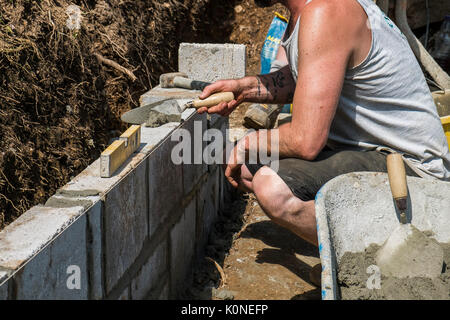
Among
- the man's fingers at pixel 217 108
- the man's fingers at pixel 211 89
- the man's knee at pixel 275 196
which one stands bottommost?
the man's knee at pixel 275 196

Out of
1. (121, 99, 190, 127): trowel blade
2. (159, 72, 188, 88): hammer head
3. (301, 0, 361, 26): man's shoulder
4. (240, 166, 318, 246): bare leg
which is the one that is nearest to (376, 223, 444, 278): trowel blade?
(240, 166, 318, 246): bare leg

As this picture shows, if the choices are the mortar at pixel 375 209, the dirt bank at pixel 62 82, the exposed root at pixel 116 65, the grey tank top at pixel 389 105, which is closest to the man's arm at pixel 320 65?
the grey tank top at pixel 389 105

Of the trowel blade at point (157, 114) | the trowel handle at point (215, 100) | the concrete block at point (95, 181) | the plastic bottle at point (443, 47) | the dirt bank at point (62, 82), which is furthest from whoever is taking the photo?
the plastic bottle at point (443, 47)

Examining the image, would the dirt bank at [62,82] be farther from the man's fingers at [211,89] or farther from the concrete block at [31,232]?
the concrete block at [31,232]

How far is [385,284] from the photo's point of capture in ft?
6.89

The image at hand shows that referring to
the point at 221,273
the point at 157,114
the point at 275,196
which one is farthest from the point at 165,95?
the point at 275,196

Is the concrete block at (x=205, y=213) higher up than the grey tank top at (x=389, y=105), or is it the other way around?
the grey tank top at (x=389, y=105)

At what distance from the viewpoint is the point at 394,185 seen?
226cm

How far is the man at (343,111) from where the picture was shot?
8.26ft

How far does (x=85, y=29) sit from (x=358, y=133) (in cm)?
305

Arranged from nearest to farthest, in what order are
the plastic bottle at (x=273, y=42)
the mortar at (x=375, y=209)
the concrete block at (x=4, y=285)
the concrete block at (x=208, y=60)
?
the concrete block at (x=4, y=285) → the mortar at (x=375, y=209) → the concrete block at (x=208, y=60) → the plastic bottle at (x=273, y=42)

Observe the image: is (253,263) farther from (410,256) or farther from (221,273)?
(410,256)

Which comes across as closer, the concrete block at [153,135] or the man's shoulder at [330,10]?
the man's shoulder at [330,10]
